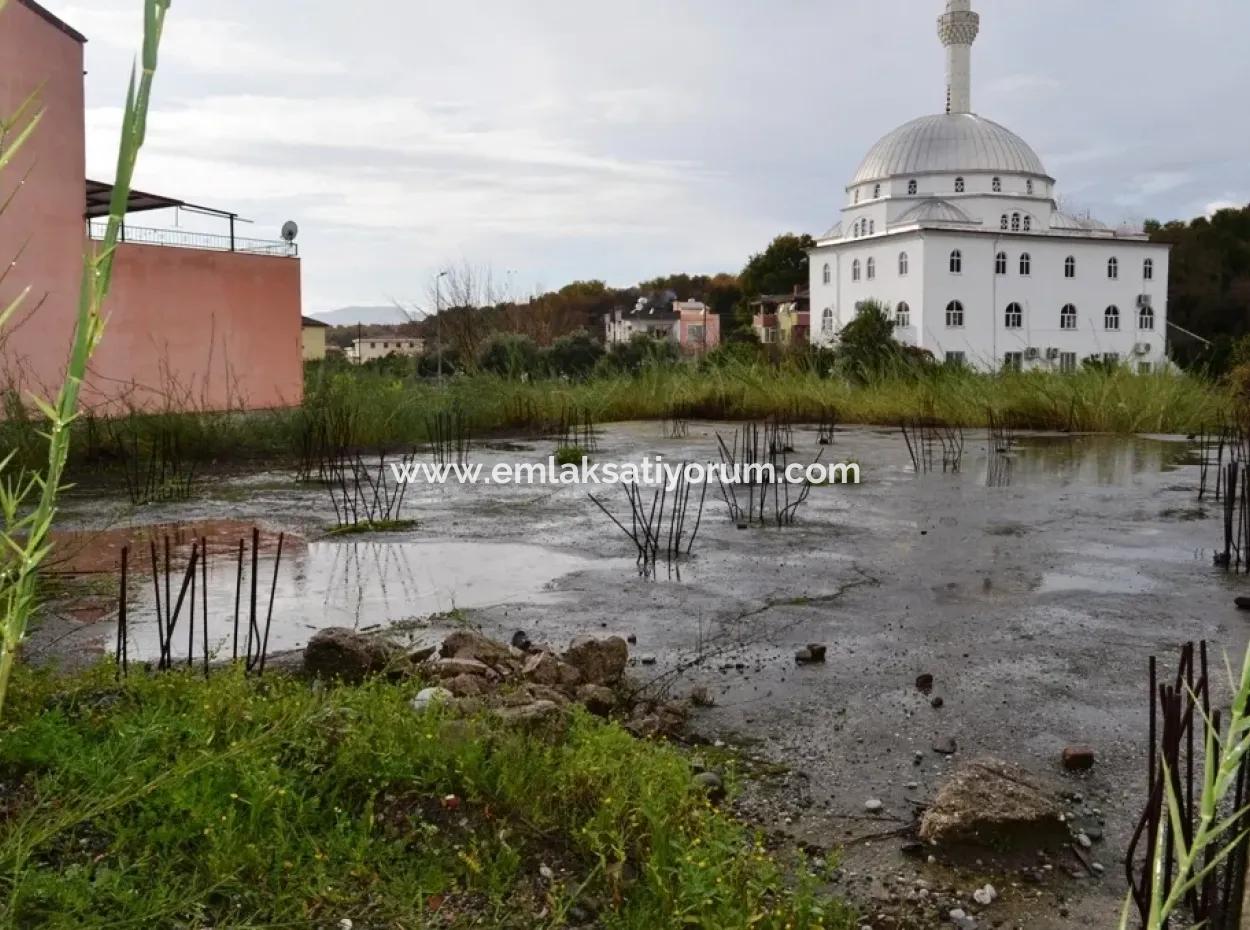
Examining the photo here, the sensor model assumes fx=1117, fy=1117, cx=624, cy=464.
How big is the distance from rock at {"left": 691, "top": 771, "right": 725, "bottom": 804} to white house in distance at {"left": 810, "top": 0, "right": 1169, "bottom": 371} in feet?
161

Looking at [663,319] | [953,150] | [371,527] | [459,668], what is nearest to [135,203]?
[371,527]

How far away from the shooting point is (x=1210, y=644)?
3881 mm

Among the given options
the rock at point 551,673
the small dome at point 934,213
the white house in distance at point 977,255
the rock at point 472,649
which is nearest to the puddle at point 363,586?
the rock at point 472,649

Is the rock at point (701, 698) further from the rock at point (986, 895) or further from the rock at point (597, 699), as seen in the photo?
the rock at point (986, 895)

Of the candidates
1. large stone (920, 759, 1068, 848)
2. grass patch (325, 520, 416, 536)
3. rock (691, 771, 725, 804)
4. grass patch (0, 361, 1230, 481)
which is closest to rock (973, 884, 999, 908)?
large stone (920, 759, 1068, 848)

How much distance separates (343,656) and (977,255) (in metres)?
52.5

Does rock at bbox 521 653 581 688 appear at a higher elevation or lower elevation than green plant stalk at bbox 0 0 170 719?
lower

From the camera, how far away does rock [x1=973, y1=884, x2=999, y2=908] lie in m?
2.04

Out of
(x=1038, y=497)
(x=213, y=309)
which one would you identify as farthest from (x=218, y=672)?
(x=213, y=309)

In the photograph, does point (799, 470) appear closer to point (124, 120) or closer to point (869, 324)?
point (124, 120)

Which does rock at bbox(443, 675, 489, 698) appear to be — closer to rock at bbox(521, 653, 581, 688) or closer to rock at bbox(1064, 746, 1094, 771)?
rock at bbox(521, 653, 581, 688)

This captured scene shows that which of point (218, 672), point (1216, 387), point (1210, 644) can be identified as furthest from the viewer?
point (1216, 387)

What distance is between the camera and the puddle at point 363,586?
411cm

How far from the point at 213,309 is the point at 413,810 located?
60.5ft
